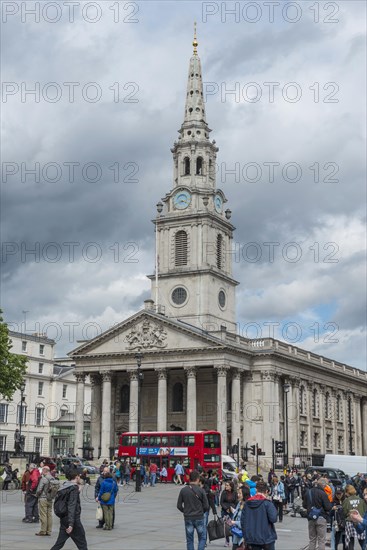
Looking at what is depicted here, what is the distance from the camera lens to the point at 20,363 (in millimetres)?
57969

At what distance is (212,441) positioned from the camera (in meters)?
60.5

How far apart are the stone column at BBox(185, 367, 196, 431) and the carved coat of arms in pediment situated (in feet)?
13.4

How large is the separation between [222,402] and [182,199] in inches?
1018

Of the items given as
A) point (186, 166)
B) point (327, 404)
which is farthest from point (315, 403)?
point (186, 166)

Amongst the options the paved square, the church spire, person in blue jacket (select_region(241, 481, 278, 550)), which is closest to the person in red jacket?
the paved square

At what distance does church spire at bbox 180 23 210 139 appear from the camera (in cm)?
9281

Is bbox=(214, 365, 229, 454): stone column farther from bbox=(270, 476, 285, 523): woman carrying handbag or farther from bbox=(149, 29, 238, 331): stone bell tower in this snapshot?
bbox=(270, 476, 285, 523): woman carrying handbag

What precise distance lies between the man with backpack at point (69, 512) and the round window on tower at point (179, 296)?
70279 mm

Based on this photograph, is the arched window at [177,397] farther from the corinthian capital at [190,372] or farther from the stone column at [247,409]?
the stone column at [247,409]

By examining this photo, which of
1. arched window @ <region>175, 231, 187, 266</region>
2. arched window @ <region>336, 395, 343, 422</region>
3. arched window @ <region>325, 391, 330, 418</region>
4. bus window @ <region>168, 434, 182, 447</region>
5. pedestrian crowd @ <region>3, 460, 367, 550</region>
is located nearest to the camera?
pedestrian crowd @ <region>3, 460, 367, 550</region>

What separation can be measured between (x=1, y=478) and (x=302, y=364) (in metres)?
49.0

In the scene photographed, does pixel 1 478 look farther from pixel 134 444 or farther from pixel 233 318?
pixel 233 318

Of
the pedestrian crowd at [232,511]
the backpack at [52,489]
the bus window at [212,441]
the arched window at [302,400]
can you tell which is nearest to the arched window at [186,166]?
the arched window at [302,400]

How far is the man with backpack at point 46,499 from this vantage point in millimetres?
22594
